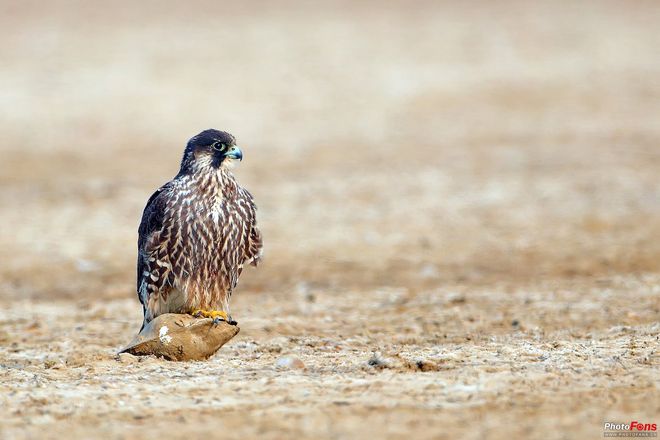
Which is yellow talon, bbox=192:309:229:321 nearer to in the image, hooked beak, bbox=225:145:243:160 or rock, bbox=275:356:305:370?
rock, bbox=275:356:305:370

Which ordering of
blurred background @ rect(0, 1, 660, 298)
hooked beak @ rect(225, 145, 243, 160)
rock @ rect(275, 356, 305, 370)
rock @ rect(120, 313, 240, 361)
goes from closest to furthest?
rock @ rect(275, 356, 305, 370) → rock @ rect(120, 313, 240, 361) → hooked beak @ rect(225, 145, 243, 160) → blurred background @ rect(0, 1, 660, 298)

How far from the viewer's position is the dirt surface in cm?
542

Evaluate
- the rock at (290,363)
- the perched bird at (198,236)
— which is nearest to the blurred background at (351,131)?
the perched bird at (198,236)

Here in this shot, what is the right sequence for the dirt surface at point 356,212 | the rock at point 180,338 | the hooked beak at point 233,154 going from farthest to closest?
the hooked beak at point 233,154 < the rock at point 180,338 < the dirt surface at point 356,212

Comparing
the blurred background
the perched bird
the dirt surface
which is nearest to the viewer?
the dirt surface

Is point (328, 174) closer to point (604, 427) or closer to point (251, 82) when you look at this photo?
point (251, 82)

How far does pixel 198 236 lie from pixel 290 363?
972 millimetres

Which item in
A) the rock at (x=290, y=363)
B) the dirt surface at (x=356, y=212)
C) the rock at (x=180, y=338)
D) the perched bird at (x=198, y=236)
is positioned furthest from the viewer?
the perched bird at (x=198, y=236)

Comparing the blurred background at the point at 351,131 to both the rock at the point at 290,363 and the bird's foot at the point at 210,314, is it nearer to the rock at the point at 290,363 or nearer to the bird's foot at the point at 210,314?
the bird's foot at the point at 210,314

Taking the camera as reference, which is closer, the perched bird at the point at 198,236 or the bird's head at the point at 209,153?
the perched bird at the point at 198,236

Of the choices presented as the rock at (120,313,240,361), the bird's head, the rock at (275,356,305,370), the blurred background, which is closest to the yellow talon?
the rock at (120,313,240,361)

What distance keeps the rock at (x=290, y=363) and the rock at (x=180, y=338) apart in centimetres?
46

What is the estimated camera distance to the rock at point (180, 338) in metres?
6.41

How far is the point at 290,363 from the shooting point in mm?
6168
